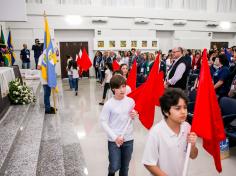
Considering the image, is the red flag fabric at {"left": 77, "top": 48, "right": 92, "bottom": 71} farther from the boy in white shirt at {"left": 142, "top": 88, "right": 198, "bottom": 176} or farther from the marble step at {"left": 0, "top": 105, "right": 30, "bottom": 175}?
the boy in white shirt at {"left": 142, "top": 88, "right": 198, "bottom": 176}

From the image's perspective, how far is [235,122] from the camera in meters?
4.49

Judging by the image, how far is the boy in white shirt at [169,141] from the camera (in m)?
1.72

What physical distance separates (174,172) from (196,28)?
1744 cm

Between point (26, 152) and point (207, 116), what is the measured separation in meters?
2.70

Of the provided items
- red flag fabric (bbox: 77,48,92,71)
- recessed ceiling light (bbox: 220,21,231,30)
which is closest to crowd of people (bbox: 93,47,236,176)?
red flag fabric (bbox: 77,48,92,71)

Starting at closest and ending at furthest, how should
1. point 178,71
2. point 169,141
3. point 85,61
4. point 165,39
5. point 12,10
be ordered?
point 169,141 → point 178,71 → point 12,10 → point 85,61 → point 165,39

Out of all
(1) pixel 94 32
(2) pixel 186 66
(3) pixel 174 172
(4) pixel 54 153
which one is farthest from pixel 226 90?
(1) pixel 94 32

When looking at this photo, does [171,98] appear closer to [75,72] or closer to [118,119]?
[118,119]

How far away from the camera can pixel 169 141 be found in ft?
5.65

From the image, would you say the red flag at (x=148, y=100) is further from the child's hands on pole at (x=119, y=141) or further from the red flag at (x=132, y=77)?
the red flag at (x=132, y=77)

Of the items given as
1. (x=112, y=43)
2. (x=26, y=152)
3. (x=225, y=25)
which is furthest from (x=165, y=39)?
(x=26, y=152)

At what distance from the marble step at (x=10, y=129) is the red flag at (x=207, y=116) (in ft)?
7.42

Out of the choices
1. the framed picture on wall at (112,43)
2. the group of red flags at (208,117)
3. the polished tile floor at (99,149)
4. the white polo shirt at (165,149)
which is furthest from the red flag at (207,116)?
the framed picture on wall at (112,43)

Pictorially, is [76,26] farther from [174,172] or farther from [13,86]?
[174,172]
